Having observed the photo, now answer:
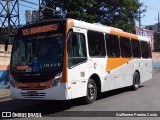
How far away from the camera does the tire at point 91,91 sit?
12.3 meters

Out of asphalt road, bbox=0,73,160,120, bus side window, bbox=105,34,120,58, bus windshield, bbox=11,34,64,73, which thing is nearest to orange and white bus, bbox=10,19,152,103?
bus windshield, bbox=11,34,64,73

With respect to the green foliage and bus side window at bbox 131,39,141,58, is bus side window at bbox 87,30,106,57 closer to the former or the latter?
bus side window at bbox 131,39,141,58

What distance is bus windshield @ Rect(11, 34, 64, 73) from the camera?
1098 centimetres

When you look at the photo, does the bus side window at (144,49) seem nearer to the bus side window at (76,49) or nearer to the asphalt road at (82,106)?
the asphalt road at (82,106)

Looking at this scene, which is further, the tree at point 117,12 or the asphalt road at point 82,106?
the tree at point 117,12

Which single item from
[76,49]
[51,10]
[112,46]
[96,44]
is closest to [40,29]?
[76,49]

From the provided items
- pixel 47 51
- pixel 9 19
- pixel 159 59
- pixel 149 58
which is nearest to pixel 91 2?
pixel 9 19

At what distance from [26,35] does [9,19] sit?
57.4ft

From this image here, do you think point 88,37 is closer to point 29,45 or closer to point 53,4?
Answer: point 29,45

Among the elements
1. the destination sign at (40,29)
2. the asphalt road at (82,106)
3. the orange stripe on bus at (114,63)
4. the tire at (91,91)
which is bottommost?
the asphalt road at (82,106)

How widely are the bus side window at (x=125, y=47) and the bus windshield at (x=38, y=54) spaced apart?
5.39 metres

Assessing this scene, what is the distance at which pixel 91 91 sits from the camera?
41.1 ft

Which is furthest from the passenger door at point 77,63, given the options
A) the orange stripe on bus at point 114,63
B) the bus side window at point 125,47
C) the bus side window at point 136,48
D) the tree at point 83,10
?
the tree at point 83,10

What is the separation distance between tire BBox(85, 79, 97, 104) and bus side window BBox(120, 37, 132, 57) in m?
3.67
